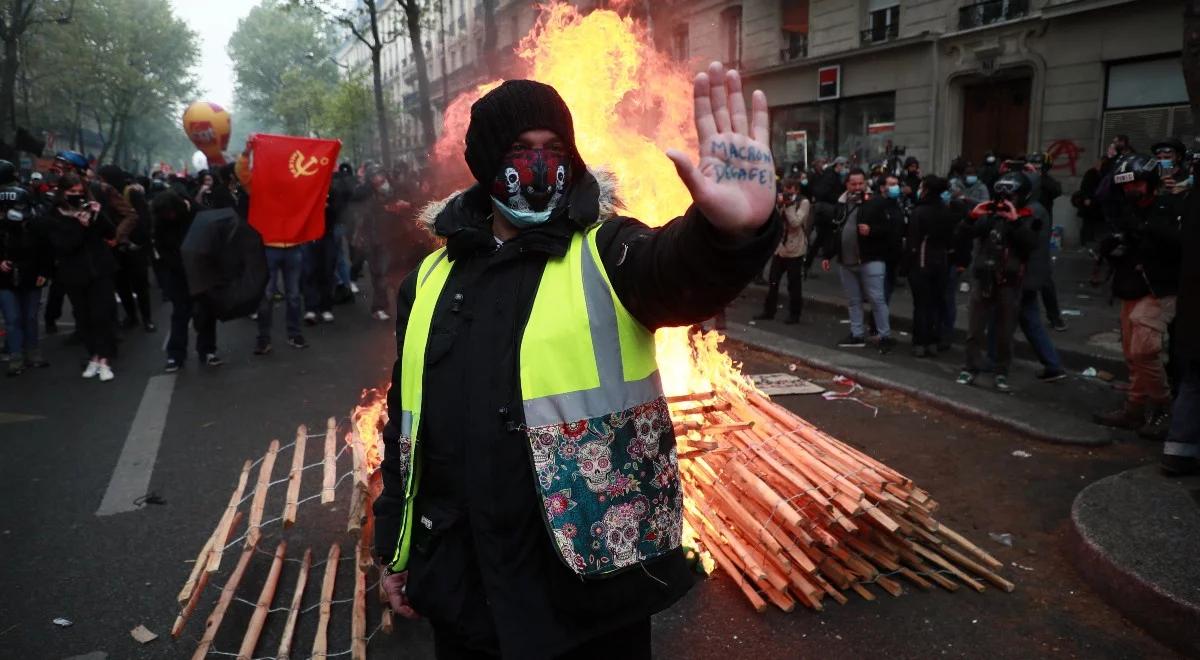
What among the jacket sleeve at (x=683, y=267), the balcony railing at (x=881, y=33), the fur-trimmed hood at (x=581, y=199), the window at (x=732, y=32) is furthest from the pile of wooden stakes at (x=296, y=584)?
the window at (x=732, y=32)

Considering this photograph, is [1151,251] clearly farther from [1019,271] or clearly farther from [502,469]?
[502,469]

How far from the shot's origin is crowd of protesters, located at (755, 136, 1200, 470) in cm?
572

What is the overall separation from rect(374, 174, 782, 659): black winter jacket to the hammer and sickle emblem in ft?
27.0

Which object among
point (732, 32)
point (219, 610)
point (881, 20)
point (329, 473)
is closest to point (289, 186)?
point (329, 473)

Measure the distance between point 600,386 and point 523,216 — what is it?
52 cm

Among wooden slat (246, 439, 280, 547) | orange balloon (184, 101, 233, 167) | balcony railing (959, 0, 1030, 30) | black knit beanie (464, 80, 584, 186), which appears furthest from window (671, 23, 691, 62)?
black knit beanie (464, 80, 584, 186)

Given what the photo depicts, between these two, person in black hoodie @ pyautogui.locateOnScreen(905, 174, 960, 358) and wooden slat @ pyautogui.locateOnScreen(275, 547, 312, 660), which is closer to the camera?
wooden slat @ pyautogui.locateOnScreen(275, 547, 312, 660)

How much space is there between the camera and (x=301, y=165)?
941 cm

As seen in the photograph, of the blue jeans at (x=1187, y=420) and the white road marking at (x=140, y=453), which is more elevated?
the blue jeans at (x=1187, y=420)

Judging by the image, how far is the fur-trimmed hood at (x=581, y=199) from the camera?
1.91 m

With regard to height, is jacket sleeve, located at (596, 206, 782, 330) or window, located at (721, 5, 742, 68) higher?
window, located at (721, 5, 742, 68)

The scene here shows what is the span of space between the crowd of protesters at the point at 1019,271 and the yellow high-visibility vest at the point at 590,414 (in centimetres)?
441

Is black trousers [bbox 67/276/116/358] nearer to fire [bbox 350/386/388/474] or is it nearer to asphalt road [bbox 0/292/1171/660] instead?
asphalt road [bbox 0/292/1171/660]

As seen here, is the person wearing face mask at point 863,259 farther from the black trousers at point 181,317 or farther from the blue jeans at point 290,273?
the black trousers at point 181,317
